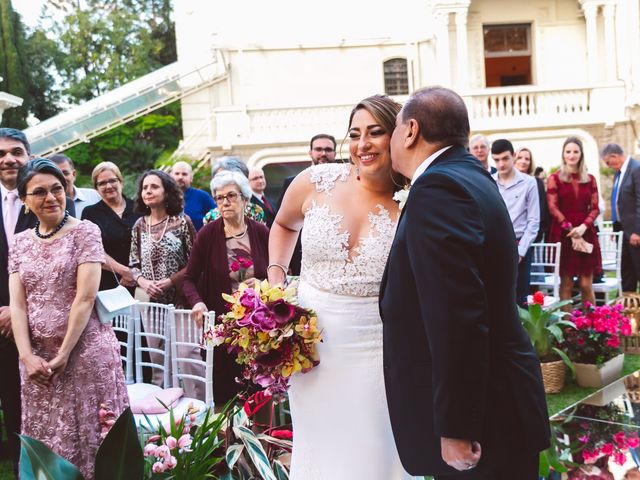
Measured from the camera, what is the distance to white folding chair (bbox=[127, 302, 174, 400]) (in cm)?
477

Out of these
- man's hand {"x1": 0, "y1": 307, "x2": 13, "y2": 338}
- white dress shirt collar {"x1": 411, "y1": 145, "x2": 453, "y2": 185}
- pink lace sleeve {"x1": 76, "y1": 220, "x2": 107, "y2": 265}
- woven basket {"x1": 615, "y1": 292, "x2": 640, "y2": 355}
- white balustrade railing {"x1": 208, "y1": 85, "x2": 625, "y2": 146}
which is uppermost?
white balustrade railing {"x1": 208, "y1": 85, "x2": 625, "y2": 146}

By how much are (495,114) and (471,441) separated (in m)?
20.2

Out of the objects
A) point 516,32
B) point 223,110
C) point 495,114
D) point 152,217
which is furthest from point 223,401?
point 516,32

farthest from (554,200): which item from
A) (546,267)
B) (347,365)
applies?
(347,365)

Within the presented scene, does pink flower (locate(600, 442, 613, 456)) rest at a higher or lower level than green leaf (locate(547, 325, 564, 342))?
lower

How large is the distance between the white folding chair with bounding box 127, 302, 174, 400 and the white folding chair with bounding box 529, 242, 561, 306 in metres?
4.64

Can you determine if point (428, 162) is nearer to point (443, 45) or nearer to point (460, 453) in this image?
point (460, 453)

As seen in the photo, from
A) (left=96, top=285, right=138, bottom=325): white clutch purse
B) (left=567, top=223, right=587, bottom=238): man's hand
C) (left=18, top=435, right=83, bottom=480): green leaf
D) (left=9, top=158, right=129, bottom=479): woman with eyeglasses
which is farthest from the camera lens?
(left=567, top=223, right=587, bottom=238): man's hand

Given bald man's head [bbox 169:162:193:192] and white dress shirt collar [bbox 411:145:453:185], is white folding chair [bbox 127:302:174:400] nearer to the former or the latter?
bald man's head [bbox 169:162:193:192]

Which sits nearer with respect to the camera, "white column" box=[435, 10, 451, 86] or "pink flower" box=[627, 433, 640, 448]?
"pink flower" box=[627, 433, 640, 448]

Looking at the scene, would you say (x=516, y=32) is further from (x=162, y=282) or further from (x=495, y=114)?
(x=162, y=282)

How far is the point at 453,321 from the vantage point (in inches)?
82.7

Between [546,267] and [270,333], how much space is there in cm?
700

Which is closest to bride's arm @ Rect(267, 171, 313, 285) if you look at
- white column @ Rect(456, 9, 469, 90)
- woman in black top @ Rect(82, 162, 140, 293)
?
woman in black top @ Rect(82, 162, 140, 293)
